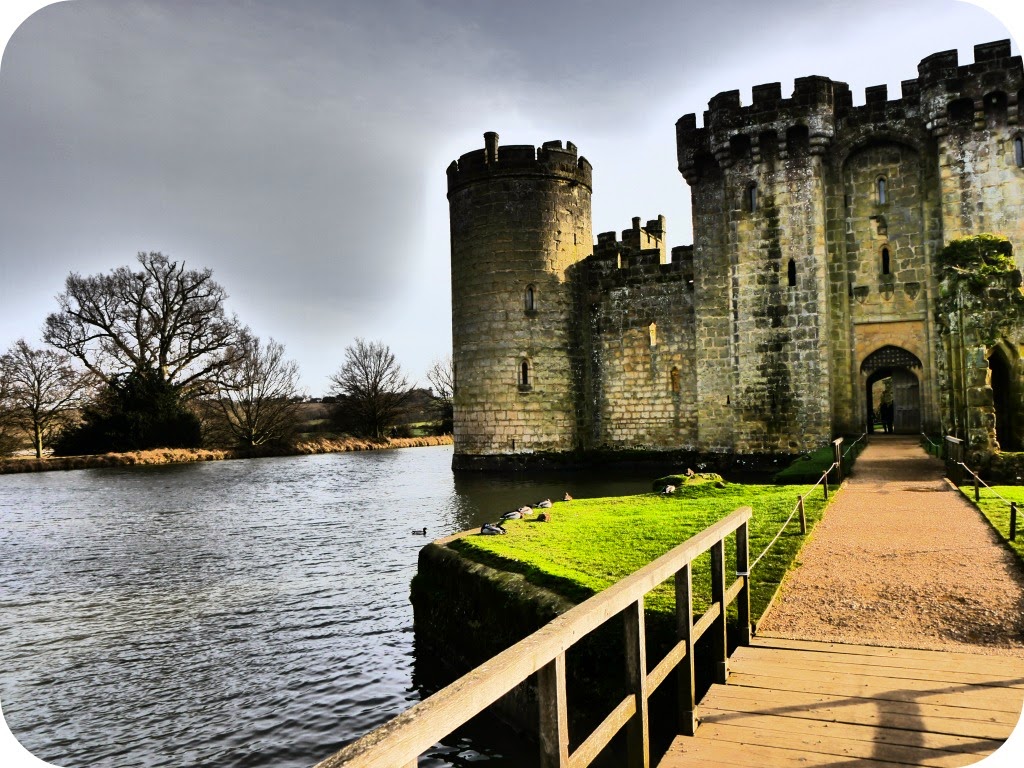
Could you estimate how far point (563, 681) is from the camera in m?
2.82

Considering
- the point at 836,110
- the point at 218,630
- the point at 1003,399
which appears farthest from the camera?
the point at 836,110

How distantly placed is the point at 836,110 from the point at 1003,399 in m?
10.8

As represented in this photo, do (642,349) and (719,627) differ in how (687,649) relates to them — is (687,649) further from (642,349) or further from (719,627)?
(642,349)

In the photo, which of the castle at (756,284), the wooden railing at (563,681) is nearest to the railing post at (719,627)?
the wooden railing at (563,681)

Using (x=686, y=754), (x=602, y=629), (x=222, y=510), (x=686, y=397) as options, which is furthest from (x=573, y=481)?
(x=686, y=754)

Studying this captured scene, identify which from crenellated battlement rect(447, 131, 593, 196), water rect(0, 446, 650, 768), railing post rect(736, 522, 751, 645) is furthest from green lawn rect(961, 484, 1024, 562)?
crenellated battlement rect(447, 131, 593, 196)

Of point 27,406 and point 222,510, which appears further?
point 27,406

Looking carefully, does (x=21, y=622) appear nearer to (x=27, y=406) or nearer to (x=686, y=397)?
(x=686, y=397)

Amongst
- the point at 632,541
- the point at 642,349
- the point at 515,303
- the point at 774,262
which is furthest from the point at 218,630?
the point at 642,349

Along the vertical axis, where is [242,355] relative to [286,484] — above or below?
above

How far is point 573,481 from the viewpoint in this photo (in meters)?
24.7

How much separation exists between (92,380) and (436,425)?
27768 millimetres

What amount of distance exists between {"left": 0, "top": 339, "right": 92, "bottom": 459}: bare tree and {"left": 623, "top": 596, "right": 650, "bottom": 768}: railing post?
151ft

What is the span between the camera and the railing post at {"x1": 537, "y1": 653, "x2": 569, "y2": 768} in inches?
107
